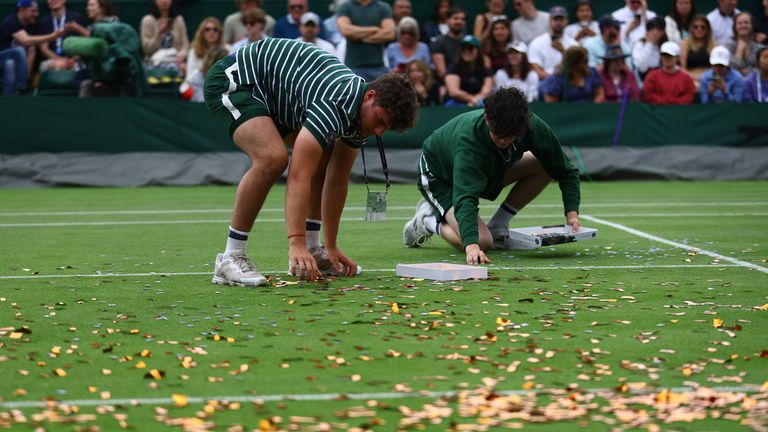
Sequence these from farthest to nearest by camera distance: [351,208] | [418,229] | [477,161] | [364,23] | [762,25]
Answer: [762,25], [364,23], [351,208], [418,229], [477,161]

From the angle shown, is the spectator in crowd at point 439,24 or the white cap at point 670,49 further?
the spectator in crowd at point 439,24

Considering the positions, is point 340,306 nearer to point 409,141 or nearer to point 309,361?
point 309,361

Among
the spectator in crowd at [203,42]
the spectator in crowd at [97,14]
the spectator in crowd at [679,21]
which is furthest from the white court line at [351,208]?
the spectator in crowd at [679,21]

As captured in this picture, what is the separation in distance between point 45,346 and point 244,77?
88.0 inches

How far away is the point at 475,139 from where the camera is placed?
7480 millimetres

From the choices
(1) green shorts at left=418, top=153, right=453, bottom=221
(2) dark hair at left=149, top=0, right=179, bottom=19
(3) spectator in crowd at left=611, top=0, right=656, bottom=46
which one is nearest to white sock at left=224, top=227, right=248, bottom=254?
(1) green shorts at left=418, top=153, right=453, bottom=221

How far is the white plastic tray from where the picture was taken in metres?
6.61

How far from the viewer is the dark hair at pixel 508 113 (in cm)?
696

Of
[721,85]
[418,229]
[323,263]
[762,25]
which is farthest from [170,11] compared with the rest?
[323,263]

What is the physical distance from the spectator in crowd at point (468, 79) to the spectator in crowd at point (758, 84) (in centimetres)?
375

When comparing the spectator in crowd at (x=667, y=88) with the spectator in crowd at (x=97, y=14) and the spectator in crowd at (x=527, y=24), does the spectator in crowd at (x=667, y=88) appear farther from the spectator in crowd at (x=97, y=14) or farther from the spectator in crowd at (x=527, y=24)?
the spectator in crowd at (x=97, y=14)

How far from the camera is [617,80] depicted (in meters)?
16.4

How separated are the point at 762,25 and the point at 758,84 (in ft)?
6.56

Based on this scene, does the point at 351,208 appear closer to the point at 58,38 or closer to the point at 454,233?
the point at 454,233
